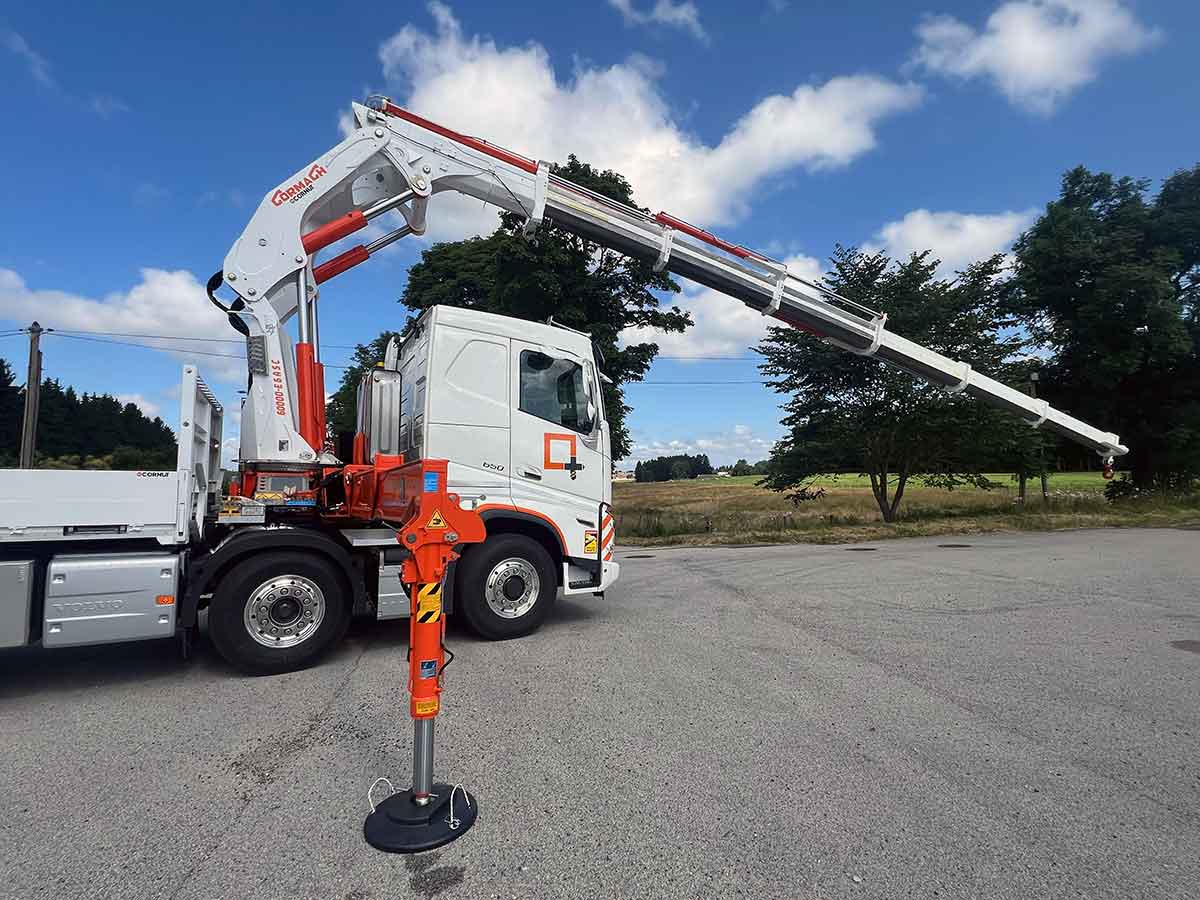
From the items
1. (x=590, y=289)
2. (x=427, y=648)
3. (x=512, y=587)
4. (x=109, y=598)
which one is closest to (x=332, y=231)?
(x=109, y=598)

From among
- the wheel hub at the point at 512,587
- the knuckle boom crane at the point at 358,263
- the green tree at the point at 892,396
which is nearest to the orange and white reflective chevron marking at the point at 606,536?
the knuckle boom crane at the point at 358,263

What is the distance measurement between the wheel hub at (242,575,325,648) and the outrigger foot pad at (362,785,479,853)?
2653mm

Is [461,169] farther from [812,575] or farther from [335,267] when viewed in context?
[812,575]

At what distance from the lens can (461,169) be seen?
7492 mm

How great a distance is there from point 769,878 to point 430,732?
152 centimetres

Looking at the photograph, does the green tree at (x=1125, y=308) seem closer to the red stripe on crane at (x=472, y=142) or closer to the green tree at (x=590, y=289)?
the green tree at (x=590, y=289)

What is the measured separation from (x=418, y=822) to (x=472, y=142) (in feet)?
23.7

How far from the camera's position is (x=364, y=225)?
6.93 meters

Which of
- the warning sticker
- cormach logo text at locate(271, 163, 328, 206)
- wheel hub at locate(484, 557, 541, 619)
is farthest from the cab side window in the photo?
the warning sticker

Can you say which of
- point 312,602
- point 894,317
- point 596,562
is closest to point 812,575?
point 596,562

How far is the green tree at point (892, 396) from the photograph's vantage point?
725 inches

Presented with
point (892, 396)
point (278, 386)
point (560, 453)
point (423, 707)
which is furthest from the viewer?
point (892, 396)

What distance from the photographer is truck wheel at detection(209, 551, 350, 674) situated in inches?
197

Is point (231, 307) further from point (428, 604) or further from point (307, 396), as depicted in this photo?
point (428, 604)
